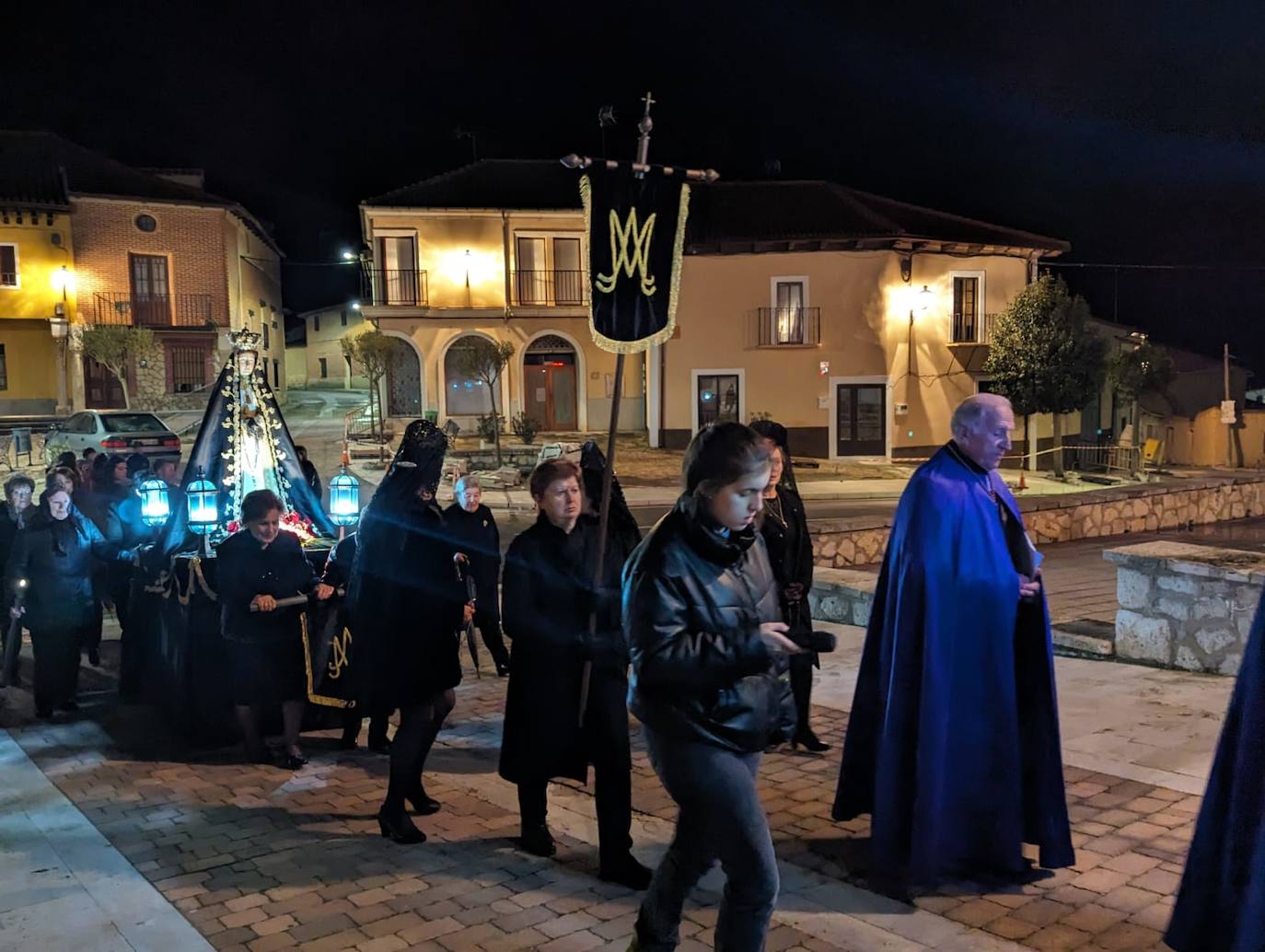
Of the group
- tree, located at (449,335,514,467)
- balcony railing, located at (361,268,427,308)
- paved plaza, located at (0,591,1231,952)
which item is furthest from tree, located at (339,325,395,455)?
paved plaza, located at (0,591,1231,952)

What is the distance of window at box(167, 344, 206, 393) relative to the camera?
36.5m

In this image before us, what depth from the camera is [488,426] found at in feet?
97.8

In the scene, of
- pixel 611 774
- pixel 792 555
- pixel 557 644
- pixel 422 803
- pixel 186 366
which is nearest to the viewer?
pixel 611 774

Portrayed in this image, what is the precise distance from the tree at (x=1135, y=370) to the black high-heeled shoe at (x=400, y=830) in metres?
24.6

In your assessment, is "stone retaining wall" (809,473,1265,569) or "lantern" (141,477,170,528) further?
"stone retaining wall" (809,473,1265,569)

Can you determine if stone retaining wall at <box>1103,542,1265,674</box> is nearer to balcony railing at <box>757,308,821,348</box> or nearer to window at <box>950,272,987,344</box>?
balcony railing at <box>757,308,821,348</box>

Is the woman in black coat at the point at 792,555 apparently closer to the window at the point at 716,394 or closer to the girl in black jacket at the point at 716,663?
the girl in black jacket at the point at 716,663

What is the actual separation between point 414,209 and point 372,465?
33.8 ft

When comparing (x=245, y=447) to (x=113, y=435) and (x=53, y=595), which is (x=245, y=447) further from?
(x=113, y=435)

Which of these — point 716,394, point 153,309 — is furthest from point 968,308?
point 153,309

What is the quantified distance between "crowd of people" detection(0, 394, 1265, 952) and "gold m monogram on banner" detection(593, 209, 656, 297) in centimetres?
93

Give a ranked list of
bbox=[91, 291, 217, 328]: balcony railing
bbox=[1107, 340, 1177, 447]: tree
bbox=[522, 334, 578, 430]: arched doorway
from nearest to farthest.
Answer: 1. bbox=[1107, 340, 1177, 447]: tree
2. bbox=[522, 334, 578, 430]: arched doorway
3. bbox=[91, 291, 217, 328]: balcony railing

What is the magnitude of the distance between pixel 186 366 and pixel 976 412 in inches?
1456

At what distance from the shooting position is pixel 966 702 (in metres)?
4.18
